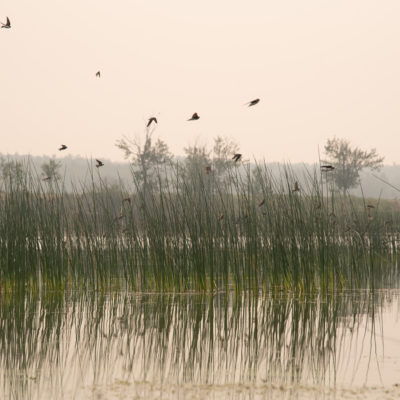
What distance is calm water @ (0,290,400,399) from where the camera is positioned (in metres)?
3.25

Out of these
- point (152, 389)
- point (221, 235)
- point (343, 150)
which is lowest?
point (152, 389)

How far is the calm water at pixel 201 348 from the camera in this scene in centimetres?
325

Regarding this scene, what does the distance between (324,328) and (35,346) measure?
2164 mm

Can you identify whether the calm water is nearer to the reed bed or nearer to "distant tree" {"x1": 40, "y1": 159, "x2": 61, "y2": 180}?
the reed bed

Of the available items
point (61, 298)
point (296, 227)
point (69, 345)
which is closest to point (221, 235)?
point (296, 227)

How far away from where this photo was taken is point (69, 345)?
4.35 metres

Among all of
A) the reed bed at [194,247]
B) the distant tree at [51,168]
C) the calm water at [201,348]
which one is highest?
the distant tree at [51,168]

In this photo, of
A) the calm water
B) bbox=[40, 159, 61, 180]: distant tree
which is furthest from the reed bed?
bbox=[40, 159, 61, 180]: distant tree

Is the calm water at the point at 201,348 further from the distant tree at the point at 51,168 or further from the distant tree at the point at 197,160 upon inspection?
the distant tree at the point at 51,168

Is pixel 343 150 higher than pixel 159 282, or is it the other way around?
pixel 343 150

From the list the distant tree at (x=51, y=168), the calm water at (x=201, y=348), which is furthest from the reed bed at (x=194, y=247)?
the distant tree at (x=51, y=168)

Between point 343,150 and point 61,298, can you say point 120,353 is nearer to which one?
point 61,298

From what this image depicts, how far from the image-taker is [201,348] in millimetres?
4152

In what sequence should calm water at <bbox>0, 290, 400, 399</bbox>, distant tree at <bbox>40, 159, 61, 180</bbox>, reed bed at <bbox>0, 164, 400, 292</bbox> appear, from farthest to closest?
1. distant tree at <bbox>40, 159, 61, 180</bbox>
2. reed bed at <bbox>0, 164, 400, 292</bbox>
3. calm water at <bbox>0, 290, 400, 399</bbox>
